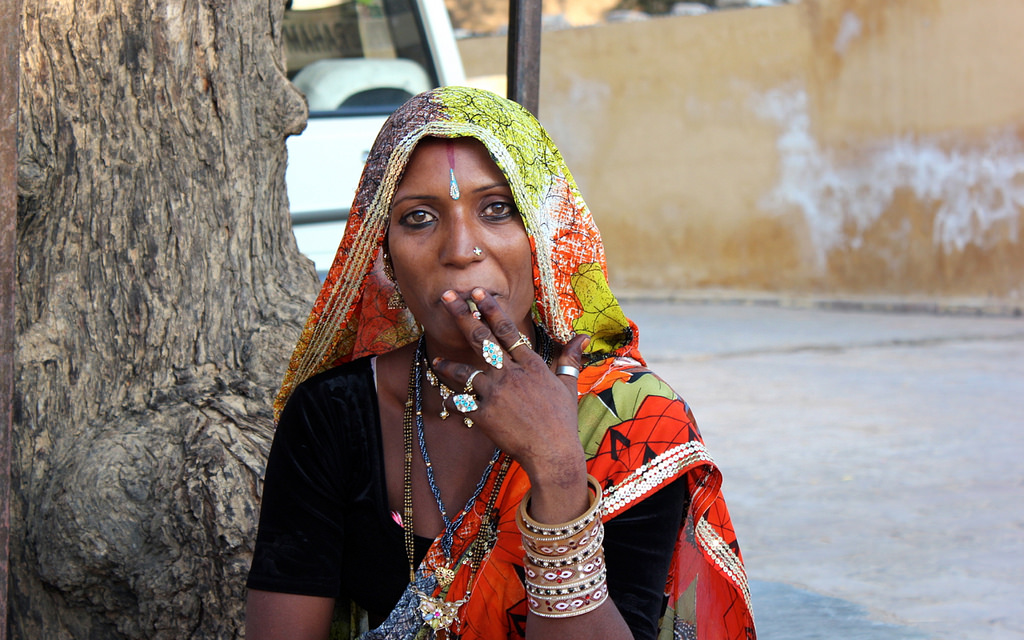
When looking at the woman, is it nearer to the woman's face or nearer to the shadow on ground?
the woman's face

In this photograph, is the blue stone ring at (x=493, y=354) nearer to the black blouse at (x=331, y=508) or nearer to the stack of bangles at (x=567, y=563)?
the stack of bangles at (x=567, y=563)

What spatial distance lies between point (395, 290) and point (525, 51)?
4.26 feet

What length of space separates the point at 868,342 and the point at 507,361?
23.3 feet

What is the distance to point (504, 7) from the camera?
1691 centimetres

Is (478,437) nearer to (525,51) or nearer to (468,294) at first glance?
(468,294)

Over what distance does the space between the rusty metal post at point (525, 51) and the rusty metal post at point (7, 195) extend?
148 cm

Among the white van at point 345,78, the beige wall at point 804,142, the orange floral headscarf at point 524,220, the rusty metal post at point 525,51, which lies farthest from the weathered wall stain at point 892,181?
the orange floral headscarf at point 524,220

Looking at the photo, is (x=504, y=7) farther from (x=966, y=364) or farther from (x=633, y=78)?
(x=966, y=364)

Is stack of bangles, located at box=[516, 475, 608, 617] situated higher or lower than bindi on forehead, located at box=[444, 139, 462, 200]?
lower

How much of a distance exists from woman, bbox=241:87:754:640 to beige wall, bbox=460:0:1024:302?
28.3ft

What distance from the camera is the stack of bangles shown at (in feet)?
4.75

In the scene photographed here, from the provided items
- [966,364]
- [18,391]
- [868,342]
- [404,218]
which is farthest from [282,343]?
[868,342]

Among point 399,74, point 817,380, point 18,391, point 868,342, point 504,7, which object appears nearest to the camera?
point 18,391

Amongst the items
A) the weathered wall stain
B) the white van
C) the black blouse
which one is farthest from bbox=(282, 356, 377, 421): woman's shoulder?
the weathered wall stain
